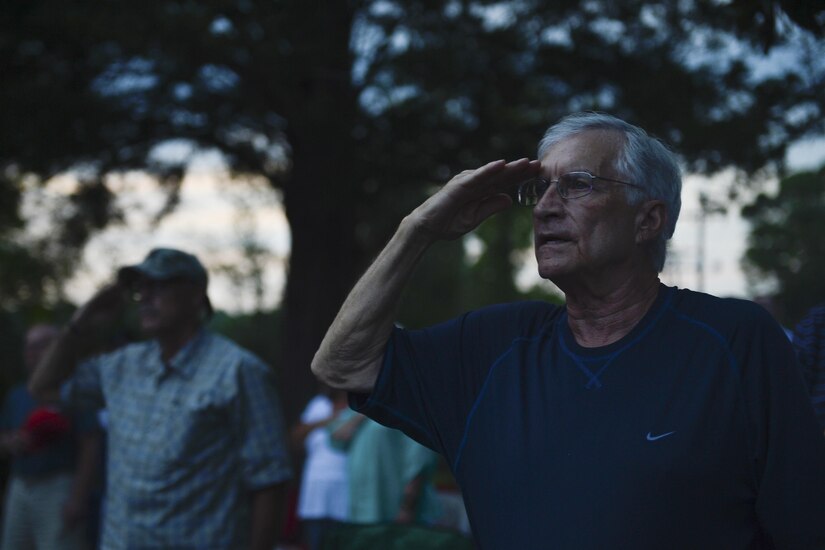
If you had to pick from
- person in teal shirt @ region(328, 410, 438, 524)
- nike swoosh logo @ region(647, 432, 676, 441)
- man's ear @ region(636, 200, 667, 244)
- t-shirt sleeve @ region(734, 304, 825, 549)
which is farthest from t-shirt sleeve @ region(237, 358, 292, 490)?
person in teal shirt @ region(328, 410, 438, 524)

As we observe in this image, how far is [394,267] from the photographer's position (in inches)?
97.3

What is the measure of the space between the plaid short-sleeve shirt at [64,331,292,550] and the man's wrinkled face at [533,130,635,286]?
202 cm

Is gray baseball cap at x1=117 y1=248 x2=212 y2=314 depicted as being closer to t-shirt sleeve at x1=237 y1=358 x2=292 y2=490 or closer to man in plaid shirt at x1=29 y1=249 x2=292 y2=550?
man in plaid shirt at x1=29 y1=249 x2=292 y2=550

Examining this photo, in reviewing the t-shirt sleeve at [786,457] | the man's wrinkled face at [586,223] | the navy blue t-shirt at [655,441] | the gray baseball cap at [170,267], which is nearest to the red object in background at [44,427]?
the gray baseball cap at [170,267]


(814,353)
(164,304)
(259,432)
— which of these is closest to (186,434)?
(259,432)

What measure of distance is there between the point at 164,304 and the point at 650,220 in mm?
2477

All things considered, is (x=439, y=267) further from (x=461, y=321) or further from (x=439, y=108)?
(x=461, y=321)

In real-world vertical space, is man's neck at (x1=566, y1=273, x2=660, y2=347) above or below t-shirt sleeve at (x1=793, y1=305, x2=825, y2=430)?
above

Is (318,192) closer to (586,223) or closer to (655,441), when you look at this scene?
(586,223)

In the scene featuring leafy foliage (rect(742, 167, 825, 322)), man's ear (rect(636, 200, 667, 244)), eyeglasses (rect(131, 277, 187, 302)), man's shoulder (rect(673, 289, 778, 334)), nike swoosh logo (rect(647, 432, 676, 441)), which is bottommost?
nike swoosh logo (rect(647, 432, 676, 441))

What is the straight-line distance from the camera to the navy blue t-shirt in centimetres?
209

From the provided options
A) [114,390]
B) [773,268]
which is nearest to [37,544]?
[114,390]

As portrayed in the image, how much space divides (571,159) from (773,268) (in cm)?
5837

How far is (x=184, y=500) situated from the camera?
13.2 feet
